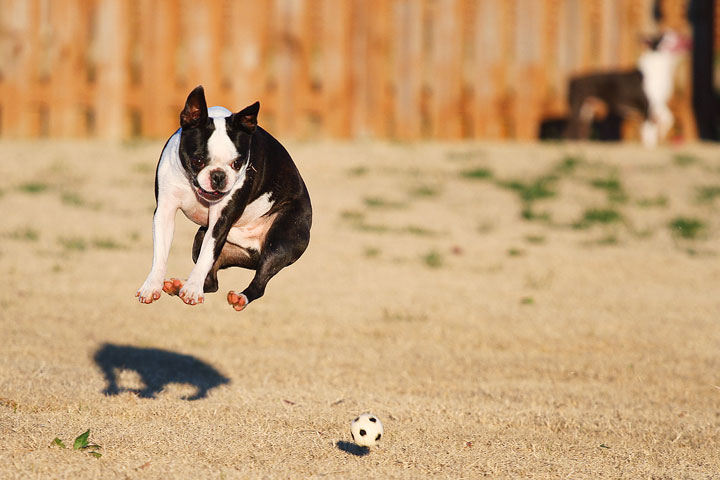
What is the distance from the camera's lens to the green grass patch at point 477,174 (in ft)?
48.7

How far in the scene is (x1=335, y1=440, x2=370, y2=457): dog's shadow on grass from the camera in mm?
5160

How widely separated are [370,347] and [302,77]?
8.13 m

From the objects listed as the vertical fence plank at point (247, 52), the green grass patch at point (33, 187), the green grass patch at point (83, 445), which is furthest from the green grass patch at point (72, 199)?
the green grass patch at point (83, 445)

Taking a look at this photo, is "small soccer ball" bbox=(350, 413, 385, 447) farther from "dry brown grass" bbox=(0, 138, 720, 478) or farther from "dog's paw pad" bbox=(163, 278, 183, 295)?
"dog's paw pad" bbox=(163, 278, 183, 295)

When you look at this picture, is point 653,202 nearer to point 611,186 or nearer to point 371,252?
point 611,186

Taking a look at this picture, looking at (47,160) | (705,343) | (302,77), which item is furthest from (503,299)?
(47,160)

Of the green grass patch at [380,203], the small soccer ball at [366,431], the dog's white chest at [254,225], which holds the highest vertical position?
the dog's white chest at [254,225]

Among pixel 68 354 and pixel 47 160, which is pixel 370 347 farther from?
pixel 47 160

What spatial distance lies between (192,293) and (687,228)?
1025 centimetres

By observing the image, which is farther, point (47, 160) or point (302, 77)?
point (302, 77)

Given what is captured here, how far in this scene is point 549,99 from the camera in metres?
16.7

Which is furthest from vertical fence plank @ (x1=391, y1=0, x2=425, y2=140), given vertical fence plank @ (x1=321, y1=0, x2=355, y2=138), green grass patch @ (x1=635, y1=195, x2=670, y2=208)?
green grass patch @ (x1=635, y1=195, x2=670, y2=208)

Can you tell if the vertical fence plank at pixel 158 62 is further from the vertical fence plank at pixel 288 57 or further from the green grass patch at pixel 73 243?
the green grass patch at pixel 73 243

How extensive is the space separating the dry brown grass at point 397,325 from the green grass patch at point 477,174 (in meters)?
0.11
